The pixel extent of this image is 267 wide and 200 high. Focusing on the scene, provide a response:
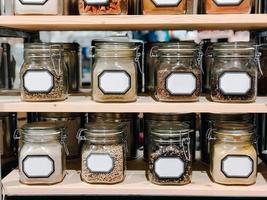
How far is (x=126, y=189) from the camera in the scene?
4.25 ft

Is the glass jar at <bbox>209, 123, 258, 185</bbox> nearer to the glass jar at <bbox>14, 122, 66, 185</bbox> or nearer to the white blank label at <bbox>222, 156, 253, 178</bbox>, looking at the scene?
the white blank label at <bbox>222, 156, 253, 178</bbox>

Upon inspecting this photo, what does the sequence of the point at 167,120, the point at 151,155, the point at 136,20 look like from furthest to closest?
the point at 167,120 < the point at 151,155 < the point at 136,20

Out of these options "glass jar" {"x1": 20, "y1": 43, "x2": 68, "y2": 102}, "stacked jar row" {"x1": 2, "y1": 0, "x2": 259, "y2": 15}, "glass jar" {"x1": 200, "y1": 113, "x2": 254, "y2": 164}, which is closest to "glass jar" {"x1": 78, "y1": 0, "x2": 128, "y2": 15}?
"stacked jar row" {"x1": 2, "y1": 0, "x2": 259, "y2": 15}

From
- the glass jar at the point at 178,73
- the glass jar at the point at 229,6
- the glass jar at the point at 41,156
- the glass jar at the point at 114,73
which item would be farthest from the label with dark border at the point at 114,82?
the glass jar at the point at 229,6

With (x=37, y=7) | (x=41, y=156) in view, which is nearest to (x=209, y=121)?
(x=41, y=156)

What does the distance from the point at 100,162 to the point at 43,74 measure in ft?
1.00

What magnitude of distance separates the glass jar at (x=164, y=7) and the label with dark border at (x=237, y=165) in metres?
0.45

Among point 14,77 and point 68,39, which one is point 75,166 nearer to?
point 14,77

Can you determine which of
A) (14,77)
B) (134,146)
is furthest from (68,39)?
(134,146)

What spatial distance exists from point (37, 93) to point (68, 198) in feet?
1.18

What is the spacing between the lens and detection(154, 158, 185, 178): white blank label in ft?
4.25

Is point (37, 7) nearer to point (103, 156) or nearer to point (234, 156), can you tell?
point (103, 156)

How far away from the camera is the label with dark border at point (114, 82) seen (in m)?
1.27

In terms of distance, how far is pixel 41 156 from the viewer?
1.29 metres
